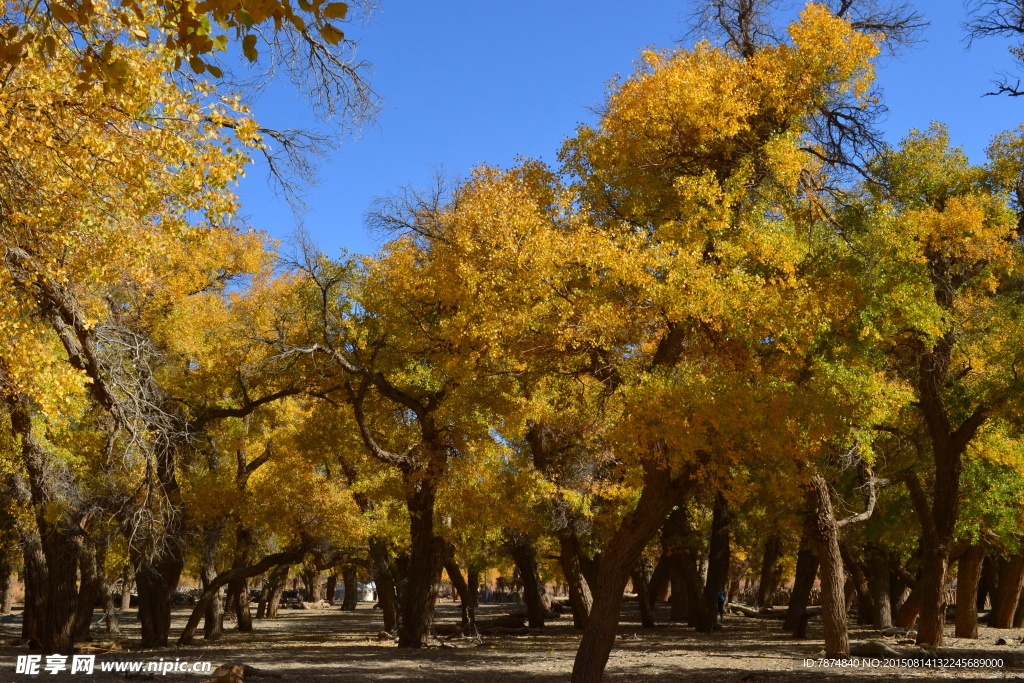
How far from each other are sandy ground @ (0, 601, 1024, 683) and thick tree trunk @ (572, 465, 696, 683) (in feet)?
6.72

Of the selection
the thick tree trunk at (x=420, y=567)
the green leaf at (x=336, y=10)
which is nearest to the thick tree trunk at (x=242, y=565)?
the thick tree trunk at (x=420, y=567)

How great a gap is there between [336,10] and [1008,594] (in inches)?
985

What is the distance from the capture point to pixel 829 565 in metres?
14.9

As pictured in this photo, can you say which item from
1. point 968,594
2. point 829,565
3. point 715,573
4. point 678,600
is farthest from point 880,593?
point 829,565

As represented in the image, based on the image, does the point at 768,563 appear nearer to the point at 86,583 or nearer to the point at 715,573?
the point at 715,573

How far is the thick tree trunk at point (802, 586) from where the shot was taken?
23.5m

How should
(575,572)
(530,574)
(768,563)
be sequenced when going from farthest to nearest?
(768,563) < (530,574) < (575,572)

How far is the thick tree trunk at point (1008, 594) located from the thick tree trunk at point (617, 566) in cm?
1528

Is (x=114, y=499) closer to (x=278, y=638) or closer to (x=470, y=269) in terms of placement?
(x=470, y=269)

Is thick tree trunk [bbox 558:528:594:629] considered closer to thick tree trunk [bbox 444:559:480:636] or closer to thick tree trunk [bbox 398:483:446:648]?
thick tree trunk [bbox 398:483:446:648]

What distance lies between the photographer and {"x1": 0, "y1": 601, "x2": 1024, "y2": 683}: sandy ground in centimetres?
1289

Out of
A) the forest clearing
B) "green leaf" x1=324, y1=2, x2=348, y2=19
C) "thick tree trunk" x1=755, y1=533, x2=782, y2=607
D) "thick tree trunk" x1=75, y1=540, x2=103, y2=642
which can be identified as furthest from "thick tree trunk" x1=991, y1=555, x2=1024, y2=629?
"green leaf" x1=324, y1=2, x2=348, y2=19

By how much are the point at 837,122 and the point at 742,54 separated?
1755 mm

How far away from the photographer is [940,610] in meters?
16.1
